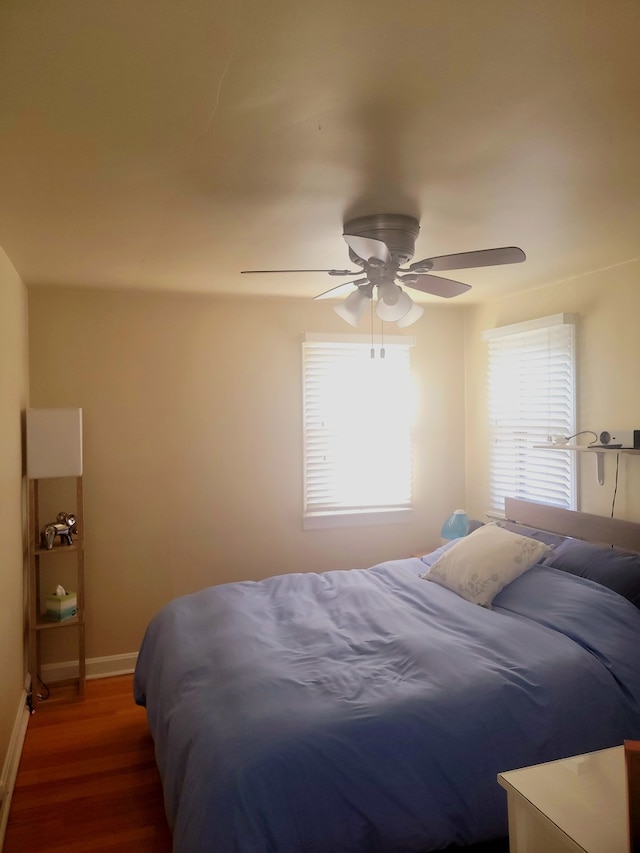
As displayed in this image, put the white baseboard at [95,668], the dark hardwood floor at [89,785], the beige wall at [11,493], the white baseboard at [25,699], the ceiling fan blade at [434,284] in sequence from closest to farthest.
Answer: the dark hardwood floor at [89,785]
the white baseboard at [25,699]
the ceiling fan blade at [434,284]
the beige wall at [11,493]
the white baseboard at [95,668]

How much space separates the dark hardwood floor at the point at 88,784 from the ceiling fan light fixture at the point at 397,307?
246cm

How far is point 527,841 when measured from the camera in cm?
150

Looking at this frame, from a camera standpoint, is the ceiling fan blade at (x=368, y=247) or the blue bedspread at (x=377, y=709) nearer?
the blue bedspread at (x=377, y=709)

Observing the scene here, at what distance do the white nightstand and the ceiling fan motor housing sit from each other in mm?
1924

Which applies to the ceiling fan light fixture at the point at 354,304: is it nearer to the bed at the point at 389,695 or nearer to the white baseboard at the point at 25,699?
the bed at the point at 389,695

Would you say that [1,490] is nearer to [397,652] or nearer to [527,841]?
[397,652]

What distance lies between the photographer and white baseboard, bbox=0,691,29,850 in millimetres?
2557

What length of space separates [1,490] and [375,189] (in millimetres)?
2152

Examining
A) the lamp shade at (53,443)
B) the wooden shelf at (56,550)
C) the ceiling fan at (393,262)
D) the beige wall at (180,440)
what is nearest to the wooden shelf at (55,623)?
the beige wall at (180,440)

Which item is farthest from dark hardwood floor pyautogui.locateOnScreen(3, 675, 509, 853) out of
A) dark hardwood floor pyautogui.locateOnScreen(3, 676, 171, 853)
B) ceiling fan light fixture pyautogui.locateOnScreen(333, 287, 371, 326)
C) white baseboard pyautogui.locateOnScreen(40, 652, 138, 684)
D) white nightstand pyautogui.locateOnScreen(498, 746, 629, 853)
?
ceiling fan light fixture pyautogui.locateOnScreen(333, 287, 371, 326)

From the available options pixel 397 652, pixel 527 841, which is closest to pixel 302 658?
pixel 397 652

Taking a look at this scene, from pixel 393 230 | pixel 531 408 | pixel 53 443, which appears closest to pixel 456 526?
pixel 531 408

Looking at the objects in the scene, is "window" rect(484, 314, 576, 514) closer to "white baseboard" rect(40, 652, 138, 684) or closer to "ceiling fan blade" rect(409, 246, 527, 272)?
"ceiling fan blade" rect(409, 246, 527, 272)

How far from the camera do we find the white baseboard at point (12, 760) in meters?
2.56
